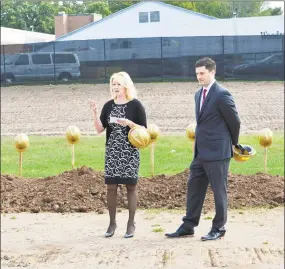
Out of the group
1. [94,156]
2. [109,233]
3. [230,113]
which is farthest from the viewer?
[94,156]

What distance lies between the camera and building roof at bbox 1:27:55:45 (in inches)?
108

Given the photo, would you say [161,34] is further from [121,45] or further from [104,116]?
[104,116]

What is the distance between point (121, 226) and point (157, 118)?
4.44 feet

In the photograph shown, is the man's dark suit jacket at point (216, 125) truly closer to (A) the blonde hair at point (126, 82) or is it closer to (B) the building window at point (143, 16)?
(A) the blonde hair at point (126, 82)

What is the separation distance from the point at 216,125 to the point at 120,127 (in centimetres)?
38

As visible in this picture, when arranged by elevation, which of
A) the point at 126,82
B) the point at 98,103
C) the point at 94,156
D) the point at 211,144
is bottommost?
the point at 94,156

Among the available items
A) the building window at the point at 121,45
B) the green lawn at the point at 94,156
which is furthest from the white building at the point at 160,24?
the green lawn at the point at 94,156

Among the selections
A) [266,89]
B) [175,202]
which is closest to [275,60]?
[266,89]

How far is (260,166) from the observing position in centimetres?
562

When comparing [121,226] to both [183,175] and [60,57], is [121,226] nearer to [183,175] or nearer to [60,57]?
[183,175]

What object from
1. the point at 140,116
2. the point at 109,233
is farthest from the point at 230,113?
the point at 109,233

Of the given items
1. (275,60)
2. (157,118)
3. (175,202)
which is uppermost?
(275,60)

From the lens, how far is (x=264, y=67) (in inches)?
129

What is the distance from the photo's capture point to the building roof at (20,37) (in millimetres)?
2732
